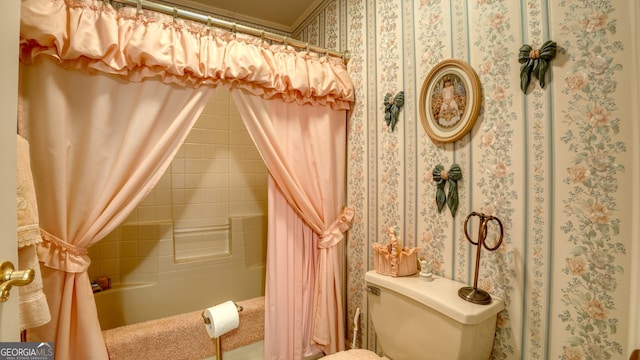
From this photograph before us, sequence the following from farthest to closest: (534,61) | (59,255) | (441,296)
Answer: (59,255) → (441,296) → (534,61)

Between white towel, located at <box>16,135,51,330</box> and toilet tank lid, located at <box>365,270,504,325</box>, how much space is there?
3.72ft

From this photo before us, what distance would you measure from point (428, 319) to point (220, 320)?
88cm

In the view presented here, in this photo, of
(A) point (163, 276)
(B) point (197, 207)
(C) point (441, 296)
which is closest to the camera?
(C) point (441, 296)

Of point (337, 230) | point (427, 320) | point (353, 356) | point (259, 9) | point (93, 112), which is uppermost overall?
point (259, 9)

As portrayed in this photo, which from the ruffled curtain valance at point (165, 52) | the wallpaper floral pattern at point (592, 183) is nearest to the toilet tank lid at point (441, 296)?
the wallpaper floral pattern at point (592, 183)

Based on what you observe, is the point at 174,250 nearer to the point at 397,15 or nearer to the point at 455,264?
the point at 455,264

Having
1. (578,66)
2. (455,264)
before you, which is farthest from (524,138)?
(455,264)

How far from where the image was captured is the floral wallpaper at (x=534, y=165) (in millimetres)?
716

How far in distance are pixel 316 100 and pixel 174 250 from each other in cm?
144

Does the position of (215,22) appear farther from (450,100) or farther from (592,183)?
(592,183)

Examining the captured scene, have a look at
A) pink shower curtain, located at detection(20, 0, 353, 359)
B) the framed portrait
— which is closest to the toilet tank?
the framed portrait

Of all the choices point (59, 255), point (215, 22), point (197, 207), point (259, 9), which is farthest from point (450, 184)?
point (259, 9)

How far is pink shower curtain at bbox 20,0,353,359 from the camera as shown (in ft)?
3.46

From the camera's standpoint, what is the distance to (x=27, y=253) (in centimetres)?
80
